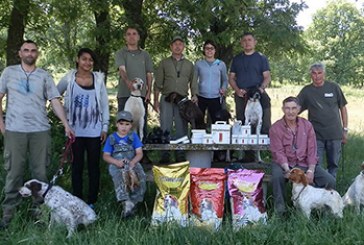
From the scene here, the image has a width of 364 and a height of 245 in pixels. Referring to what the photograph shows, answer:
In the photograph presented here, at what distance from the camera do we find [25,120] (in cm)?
462

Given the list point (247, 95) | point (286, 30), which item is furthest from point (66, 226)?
point (286, 30)

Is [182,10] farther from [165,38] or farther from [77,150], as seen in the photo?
[77,150]

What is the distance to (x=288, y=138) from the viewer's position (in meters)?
5.05

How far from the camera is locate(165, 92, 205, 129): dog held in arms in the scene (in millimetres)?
5922

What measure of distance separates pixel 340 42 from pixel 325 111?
126ft

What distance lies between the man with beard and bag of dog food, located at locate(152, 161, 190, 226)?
42.6 inches

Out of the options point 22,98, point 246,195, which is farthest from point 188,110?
point 22,98

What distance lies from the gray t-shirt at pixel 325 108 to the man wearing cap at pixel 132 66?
209 centimetres

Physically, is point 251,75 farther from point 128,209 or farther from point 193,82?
point 128,209

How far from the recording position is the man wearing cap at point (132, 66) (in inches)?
234

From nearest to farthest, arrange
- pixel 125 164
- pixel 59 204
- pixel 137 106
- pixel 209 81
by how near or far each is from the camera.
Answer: pixel 59 204 < pixel 125 164 < pixel 137 106 < pixel 209 81

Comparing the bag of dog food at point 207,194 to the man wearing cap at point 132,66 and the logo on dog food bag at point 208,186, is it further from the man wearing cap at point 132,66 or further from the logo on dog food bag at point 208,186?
the man wearing cap at point 132,66

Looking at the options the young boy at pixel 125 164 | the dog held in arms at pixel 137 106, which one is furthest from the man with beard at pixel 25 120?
the dog held in arms at pixel 137 106

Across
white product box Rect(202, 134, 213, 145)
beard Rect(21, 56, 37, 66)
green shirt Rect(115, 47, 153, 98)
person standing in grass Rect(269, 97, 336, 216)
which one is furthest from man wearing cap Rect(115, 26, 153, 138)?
person standing in grass Rect(269, 97, 336, 216)
